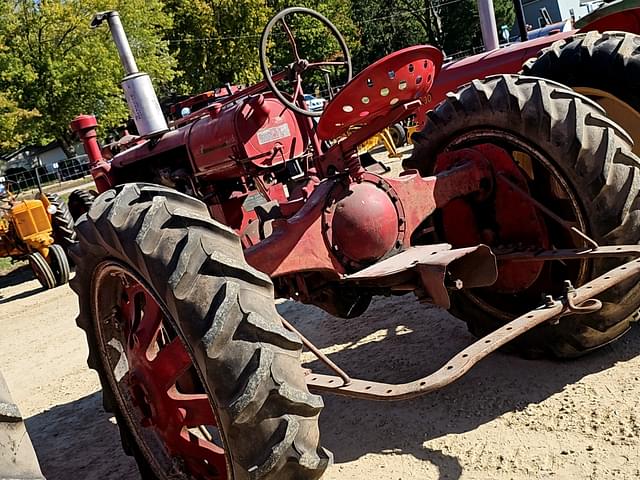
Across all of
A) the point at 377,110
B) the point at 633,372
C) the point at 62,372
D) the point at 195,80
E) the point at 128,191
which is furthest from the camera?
the point at 195,80

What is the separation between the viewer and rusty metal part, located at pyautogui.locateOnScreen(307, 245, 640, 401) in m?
2.43

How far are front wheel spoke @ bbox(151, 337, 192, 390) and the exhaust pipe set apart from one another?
10.6 ft

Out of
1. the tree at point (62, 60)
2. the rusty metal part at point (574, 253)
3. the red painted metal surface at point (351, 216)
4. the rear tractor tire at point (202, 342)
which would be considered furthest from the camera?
the tree at point (62, 60)

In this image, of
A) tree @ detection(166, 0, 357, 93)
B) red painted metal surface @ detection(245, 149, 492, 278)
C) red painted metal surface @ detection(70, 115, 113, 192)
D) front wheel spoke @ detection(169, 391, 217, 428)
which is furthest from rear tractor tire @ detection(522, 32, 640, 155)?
tree @ detection(166, 0, 357, 93)

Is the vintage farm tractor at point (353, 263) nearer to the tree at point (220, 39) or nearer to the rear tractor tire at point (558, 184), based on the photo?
the rear tractor tire at point (558, 184)

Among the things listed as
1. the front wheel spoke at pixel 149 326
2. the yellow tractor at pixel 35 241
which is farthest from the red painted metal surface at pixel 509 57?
the yellow tractor at pixel 35 241

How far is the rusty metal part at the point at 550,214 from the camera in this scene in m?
3.01

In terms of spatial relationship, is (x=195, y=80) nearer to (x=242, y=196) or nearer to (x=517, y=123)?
(x=242, y=196)

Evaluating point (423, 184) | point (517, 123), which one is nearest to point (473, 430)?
point (423, 184)

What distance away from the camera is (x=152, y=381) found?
9.60ft

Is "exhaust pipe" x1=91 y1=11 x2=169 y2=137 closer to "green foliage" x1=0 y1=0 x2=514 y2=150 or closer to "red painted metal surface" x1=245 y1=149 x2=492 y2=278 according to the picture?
"red painted metal surface" x1=245 y1=149 x2=492 y2=278

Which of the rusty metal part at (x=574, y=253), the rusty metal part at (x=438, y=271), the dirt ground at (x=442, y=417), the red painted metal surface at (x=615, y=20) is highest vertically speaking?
the red painted metal surface at (x=615, y=20)

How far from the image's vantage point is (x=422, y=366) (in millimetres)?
3865

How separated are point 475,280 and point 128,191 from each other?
1.58 m
